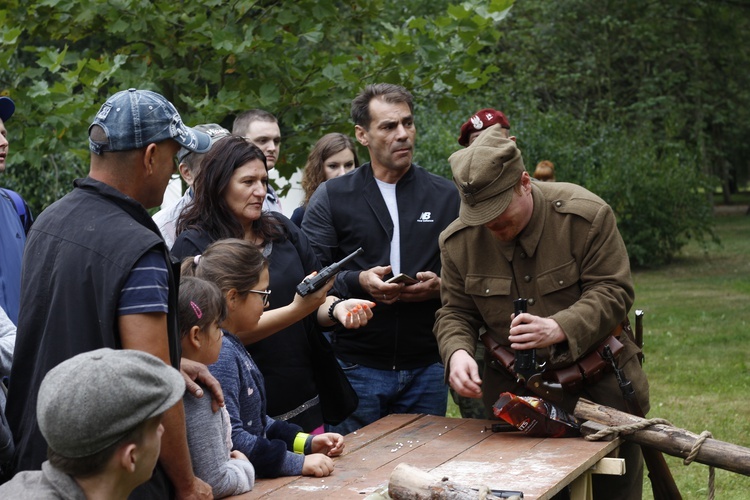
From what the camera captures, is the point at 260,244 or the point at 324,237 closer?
the point at 260,244

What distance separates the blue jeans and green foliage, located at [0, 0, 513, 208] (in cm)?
212

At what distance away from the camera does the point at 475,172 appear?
4.15 meters

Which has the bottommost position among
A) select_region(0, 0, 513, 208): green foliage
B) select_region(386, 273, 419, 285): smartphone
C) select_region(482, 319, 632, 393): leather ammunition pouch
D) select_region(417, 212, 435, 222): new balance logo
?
select_region(482, 319, 632, 393): leather ammunition pouch

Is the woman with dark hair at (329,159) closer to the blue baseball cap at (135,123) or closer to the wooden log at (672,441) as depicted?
the wooden log at (672,441)

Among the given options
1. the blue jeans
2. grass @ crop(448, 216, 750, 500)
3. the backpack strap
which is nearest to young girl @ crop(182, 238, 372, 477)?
the blue jeans

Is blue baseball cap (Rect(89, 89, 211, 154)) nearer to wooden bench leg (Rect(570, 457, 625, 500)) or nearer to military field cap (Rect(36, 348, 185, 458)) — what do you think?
military field cap (Rect(36, 348, 185, 458))

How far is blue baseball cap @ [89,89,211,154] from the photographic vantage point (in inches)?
114

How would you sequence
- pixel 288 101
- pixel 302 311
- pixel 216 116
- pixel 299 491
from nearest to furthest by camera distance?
pixel 299 491
pixel 302 311
pixel 216 116
pixel 288 101

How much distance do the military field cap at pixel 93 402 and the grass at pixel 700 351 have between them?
4.63m

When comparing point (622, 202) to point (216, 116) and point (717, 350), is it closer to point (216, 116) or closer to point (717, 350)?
point (717, 350)

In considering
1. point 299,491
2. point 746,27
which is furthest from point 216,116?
point 746,27

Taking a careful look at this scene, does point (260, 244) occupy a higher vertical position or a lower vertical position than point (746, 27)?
lower

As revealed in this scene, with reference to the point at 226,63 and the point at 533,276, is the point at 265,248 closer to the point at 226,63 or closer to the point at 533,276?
the point at 533,276

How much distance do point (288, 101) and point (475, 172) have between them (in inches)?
112
